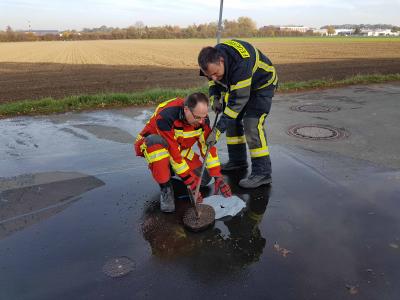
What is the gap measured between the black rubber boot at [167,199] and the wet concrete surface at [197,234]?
9cm

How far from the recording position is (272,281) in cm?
250

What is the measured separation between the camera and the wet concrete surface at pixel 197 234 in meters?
2.48

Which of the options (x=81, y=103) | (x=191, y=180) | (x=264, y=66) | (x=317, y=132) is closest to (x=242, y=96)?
(x=264, y=66)

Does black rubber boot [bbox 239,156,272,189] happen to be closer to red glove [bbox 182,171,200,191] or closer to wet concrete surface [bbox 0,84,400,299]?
wet concrete surface [bbox 0,84,400,299]

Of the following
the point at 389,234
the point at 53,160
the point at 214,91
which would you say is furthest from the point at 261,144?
the point at 53,160

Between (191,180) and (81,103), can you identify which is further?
(81,103)

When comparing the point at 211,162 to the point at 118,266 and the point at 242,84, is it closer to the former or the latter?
the point at 242,84

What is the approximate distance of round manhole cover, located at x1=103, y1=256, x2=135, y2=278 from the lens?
102 inches

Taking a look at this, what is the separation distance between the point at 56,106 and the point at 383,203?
654 centimetres

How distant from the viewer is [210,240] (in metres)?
3.00

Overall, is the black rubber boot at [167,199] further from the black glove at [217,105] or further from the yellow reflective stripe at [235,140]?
the yellow reflective stripe at [235,140]

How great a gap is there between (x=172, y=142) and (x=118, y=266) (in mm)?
1304

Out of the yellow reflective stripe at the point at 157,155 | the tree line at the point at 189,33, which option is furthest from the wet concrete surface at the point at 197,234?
the tree line at the point at 189,33

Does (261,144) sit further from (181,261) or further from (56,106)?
(56,106)
